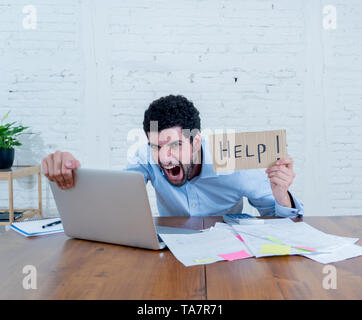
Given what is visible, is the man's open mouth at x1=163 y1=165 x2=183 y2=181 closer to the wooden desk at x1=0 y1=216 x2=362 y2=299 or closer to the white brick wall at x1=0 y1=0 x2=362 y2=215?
the wooden desk at x1=0 y1=216 x2=362 y2=299

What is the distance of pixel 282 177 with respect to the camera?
1299mm

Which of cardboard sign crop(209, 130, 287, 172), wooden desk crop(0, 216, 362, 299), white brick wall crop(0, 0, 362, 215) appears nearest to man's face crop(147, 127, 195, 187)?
cardboard sign crop(209, 130, 287, 172)

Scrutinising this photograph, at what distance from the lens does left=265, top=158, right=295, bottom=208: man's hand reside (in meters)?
1.27

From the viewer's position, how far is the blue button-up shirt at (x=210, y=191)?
5.23 feet

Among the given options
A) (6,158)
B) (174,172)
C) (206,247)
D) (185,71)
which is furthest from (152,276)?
(185,71)

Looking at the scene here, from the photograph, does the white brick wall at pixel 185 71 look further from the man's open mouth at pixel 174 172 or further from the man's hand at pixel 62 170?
the man's hand at pixel 62 170

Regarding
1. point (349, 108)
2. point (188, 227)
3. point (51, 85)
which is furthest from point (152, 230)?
point (349, 108)

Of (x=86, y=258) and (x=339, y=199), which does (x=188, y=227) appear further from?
(x=339, y=199)

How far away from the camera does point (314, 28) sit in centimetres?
277

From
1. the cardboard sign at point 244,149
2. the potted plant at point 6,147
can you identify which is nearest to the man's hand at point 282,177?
→ the cardboard sign at point 244,149

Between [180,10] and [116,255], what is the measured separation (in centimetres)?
229

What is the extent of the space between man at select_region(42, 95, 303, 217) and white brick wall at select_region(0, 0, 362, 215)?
1.16 meters
